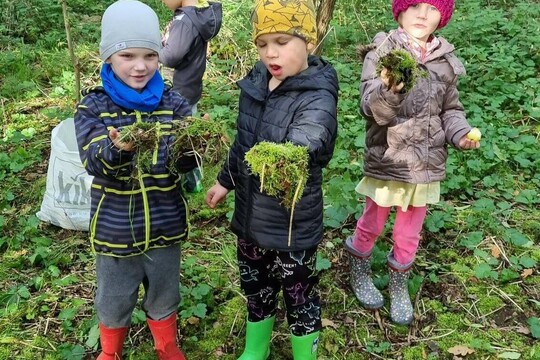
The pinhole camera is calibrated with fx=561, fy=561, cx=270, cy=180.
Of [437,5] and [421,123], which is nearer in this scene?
[437,5]

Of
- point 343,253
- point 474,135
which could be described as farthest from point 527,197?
point 474,135

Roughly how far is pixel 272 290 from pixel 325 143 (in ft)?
3.05

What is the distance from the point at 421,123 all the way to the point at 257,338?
1.44 meters

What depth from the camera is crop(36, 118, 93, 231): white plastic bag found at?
3903mm

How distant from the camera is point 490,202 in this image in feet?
14.3

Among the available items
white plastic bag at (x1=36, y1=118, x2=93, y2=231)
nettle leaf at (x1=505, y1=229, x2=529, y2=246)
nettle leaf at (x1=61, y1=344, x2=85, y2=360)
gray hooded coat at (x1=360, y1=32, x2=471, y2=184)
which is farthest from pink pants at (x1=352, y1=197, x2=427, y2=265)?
white plastic bag at (x1=36, y1=118, x2=93, y2=231)

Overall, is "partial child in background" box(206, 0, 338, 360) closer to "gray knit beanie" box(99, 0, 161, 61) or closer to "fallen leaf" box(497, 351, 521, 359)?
"gray knit beanie" box(99, 0, 161, 61)

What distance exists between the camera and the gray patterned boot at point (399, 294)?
3.39 metres

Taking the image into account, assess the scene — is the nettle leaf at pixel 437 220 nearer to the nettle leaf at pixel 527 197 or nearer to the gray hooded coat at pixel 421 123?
the nettle leaf at pixel 527 197

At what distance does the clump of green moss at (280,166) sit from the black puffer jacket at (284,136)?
Result: 0.68 feet

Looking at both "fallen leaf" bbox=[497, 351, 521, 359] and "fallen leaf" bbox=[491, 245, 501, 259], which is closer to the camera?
"fallen leaf" bbox=[497, 351, 521, 359]

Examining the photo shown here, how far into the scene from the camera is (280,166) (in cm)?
207

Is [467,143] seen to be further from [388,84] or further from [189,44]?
[189,44]

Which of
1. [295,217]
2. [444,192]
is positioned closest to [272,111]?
[295,217]
